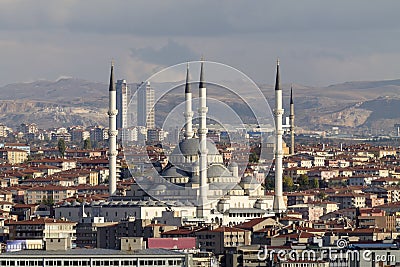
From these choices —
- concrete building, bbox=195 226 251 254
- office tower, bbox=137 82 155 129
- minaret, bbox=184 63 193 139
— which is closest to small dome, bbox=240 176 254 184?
minaret, bbox=184 63 193 139

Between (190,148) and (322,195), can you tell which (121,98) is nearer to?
(322,195)

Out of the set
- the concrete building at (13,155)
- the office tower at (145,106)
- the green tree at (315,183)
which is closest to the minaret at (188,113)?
the green tree at (315,183)

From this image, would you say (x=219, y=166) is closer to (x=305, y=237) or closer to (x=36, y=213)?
(x=36, y=213)

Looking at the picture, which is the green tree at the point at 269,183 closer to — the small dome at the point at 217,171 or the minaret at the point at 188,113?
the minaret at the point at 188,113

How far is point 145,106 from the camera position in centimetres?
15612

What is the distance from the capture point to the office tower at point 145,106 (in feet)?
483

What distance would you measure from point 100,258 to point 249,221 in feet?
118

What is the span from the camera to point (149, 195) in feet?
327

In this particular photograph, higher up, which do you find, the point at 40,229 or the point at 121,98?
the point at 121,98

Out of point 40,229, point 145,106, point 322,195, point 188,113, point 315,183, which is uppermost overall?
point 145,106

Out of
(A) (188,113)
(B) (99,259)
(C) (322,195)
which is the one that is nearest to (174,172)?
(A) (188,113)

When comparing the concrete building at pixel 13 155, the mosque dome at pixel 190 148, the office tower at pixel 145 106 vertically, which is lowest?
the mosque dome at pixel 190 148

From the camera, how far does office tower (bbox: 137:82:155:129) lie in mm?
147250

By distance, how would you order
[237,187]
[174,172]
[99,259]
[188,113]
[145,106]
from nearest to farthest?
[99,259] < [174,172] < [237,187] < [188,113] < [145,106]
